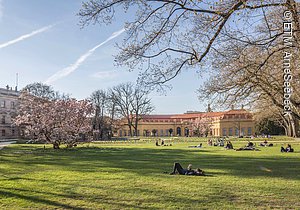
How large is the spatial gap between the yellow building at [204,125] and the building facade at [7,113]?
25.1m

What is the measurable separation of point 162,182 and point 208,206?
124 inches

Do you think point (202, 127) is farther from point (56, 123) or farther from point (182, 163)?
point (182, 163)

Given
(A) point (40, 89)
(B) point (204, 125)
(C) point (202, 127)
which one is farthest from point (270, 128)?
(A) point (40, 89)

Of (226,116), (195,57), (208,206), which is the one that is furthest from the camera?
(226,116)

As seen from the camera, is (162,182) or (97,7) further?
(162,182)

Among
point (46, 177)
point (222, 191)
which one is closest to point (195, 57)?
point (222, 191)

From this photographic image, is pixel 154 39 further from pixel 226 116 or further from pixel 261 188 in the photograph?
pixel 226 116

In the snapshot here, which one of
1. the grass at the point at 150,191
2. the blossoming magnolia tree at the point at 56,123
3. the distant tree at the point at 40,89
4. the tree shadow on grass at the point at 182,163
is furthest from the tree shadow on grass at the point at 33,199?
the distant tree at the point at 40,89

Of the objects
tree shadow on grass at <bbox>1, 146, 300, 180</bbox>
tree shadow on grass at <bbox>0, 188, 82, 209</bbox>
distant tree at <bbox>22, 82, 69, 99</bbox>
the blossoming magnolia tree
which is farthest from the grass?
distant tree at <bbox>22, 82, 69, 99</bbox>

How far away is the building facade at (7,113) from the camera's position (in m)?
70.8

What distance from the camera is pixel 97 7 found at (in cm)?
840

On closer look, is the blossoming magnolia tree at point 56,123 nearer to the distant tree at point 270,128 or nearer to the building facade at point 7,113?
the building facade at point 7,113

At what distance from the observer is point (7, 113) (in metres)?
72.4

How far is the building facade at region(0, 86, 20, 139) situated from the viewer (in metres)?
70.8
